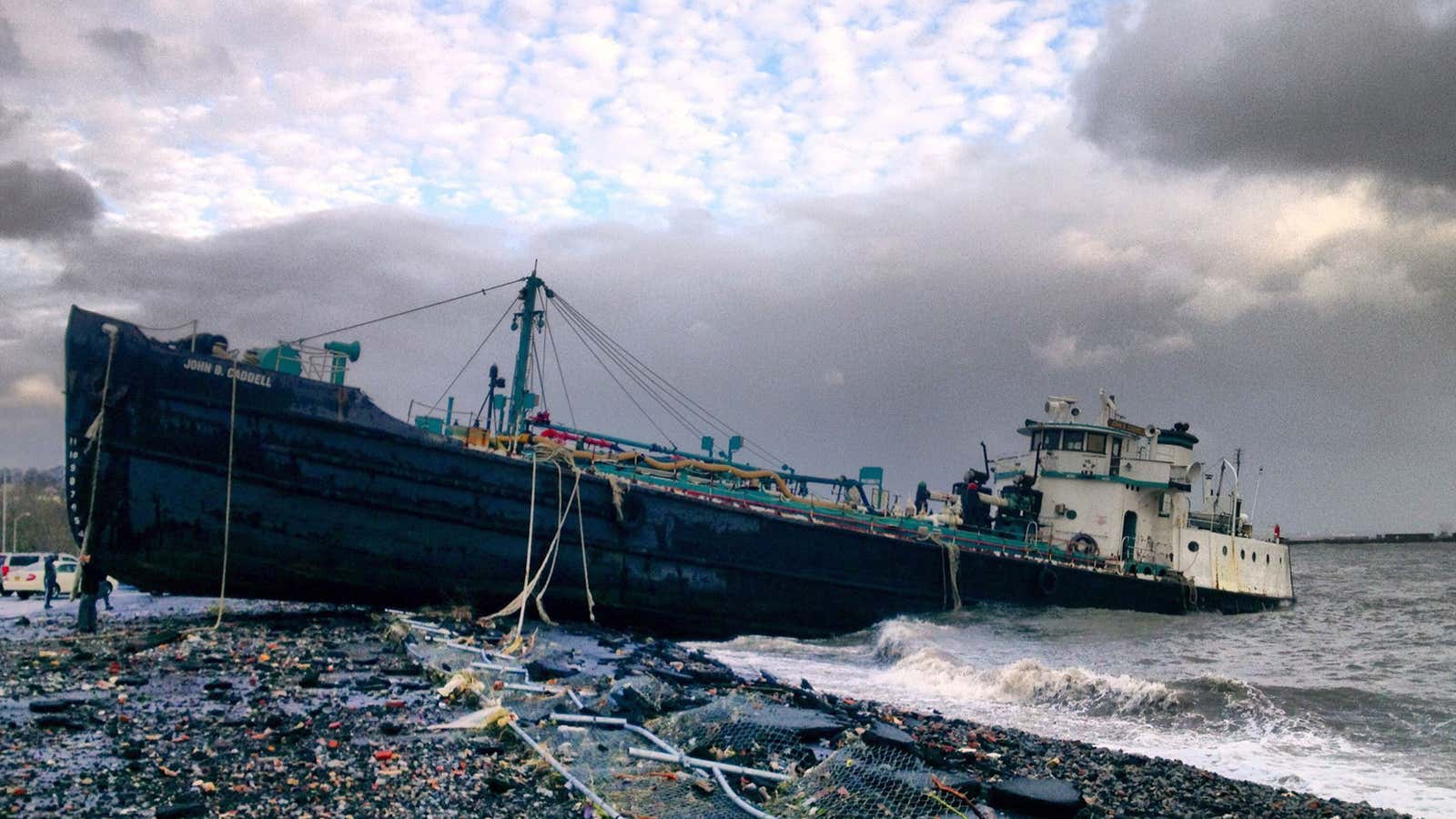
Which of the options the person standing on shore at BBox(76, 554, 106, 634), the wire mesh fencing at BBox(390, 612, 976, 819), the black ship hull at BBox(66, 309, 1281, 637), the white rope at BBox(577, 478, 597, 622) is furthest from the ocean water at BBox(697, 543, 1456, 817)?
the person standing on shore at BBox(76, 554, 106, 634)

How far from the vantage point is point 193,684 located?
28.5ft

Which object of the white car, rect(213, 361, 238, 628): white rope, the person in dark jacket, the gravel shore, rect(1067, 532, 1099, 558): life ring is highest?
rect(213, 361, 238, 628): white rope

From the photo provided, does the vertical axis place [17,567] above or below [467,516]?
below

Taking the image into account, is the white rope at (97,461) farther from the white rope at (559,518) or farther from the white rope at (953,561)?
the white rope at (953,561)

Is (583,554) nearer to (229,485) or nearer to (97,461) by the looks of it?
(229,485)

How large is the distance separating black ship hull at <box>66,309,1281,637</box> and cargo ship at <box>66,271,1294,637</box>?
0.09 feet

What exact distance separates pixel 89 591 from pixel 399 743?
8571 millimetres

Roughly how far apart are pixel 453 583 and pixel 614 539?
282 cm

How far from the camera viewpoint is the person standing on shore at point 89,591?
40.9 ft

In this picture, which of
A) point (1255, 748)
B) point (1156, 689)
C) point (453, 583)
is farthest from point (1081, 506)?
point (453, 583)

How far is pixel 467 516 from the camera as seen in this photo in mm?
15281

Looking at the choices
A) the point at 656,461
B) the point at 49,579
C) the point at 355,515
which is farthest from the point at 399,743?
the point at 49,579

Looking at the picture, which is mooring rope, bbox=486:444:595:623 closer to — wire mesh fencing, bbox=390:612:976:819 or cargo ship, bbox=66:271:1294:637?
cargo ship, bbox=66:271:1294:637

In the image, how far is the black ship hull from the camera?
519 inches
